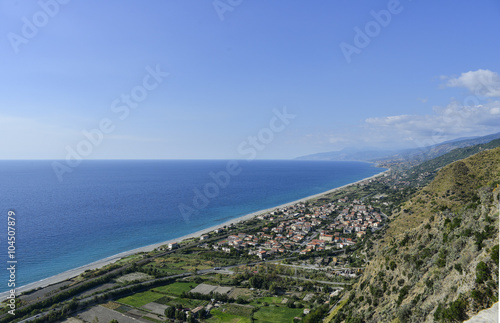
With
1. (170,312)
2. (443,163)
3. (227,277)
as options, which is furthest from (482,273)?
(443,163)

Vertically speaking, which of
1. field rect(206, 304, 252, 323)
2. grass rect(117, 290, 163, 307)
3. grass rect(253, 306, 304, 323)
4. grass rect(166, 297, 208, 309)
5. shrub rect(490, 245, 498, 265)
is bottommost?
grass rect(253, 306, 304, 323)

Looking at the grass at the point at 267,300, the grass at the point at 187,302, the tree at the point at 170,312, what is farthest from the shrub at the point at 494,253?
the grass at the point at 187,302

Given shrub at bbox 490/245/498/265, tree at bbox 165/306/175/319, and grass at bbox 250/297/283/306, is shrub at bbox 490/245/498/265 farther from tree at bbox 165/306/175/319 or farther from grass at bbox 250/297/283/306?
tree at bbox 165/306/175/319

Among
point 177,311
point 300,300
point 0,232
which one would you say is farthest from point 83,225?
point 300,300

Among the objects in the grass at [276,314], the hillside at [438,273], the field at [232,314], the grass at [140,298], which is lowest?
the grass at [276,314]

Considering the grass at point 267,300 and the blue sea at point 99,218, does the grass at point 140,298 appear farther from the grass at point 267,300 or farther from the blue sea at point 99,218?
the blue sea at point 99,218

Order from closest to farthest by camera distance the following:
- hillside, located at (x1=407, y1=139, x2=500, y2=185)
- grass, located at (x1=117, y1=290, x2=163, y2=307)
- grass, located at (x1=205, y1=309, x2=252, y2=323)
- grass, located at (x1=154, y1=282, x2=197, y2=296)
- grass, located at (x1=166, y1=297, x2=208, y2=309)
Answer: grass, located at (x1=205, y1=309, x2=252, y2=323), grass, located at (x1=166, y1=297, x2=208, y2=309), grass, located at (x1=117, y1=290, x2=163, y2=307), grass, located at (x1=154, y1=282, x2=197, y2=296), hillside, located at (x1=407, y1=139, x2=500, y2=185)

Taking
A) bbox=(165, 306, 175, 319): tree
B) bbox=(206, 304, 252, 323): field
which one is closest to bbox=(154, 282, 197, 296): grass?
bbox=(165, 306, 175, 319): tree

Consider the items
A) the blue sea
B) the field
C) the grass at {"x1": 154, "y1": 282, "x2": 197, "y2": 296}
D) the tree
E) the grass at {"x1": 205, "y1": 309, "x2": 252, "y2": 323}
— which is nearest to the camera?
the grass at {"x1": 205, "y1": 309, "x2": 252, "y2": 323}
